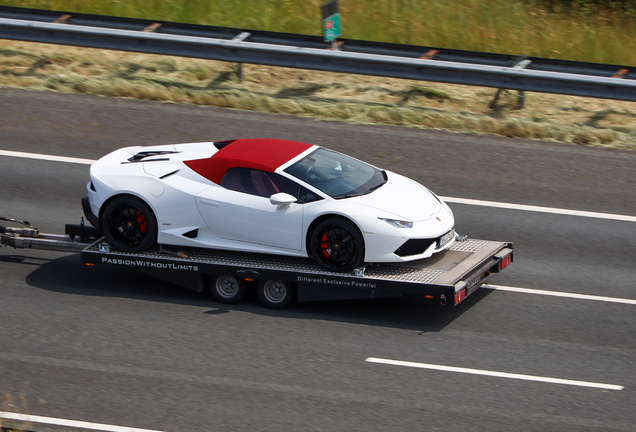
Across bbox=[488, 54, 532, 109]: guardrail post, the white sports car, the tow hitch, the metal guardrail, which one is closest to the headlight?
the white sports car

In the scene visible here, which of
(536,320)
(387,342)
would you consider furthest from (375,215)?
(536,320)

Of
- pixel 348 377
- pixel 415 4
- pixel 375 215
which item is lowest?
pixel 348 377

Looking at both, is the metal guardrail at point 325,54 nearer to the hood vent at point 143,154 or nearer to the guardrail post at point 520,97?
the guardrail post at point 520,97

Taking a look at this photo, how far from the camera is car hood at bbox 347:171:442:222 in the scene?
9.09 metres

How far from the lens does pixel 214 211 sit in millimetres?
9289

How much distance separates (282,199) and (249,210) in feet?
1.57

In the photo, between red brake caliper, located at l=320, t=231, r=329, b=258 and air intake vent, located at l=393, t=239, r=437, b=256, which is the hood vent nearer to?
red brake caliper, located at l=320, t=231, r=329, b=258

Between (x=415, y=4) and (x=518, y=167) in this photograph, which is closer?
(x=518, y=167)

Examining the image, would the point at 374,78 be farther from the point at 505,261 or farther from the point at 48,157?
the point at 505,261

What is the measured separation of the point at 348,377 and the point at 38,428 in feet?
9.77

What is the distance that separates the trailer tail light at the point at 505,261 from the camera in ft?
32.0

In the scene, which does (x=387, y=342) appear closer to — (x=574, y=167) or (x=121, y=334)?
(x=121, y=334)

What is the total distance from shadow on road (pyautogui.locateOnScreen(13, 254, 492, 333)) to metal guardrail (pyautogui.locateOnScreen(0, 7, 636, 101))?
230 inches

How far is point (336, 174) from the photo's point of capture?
9.58 m
